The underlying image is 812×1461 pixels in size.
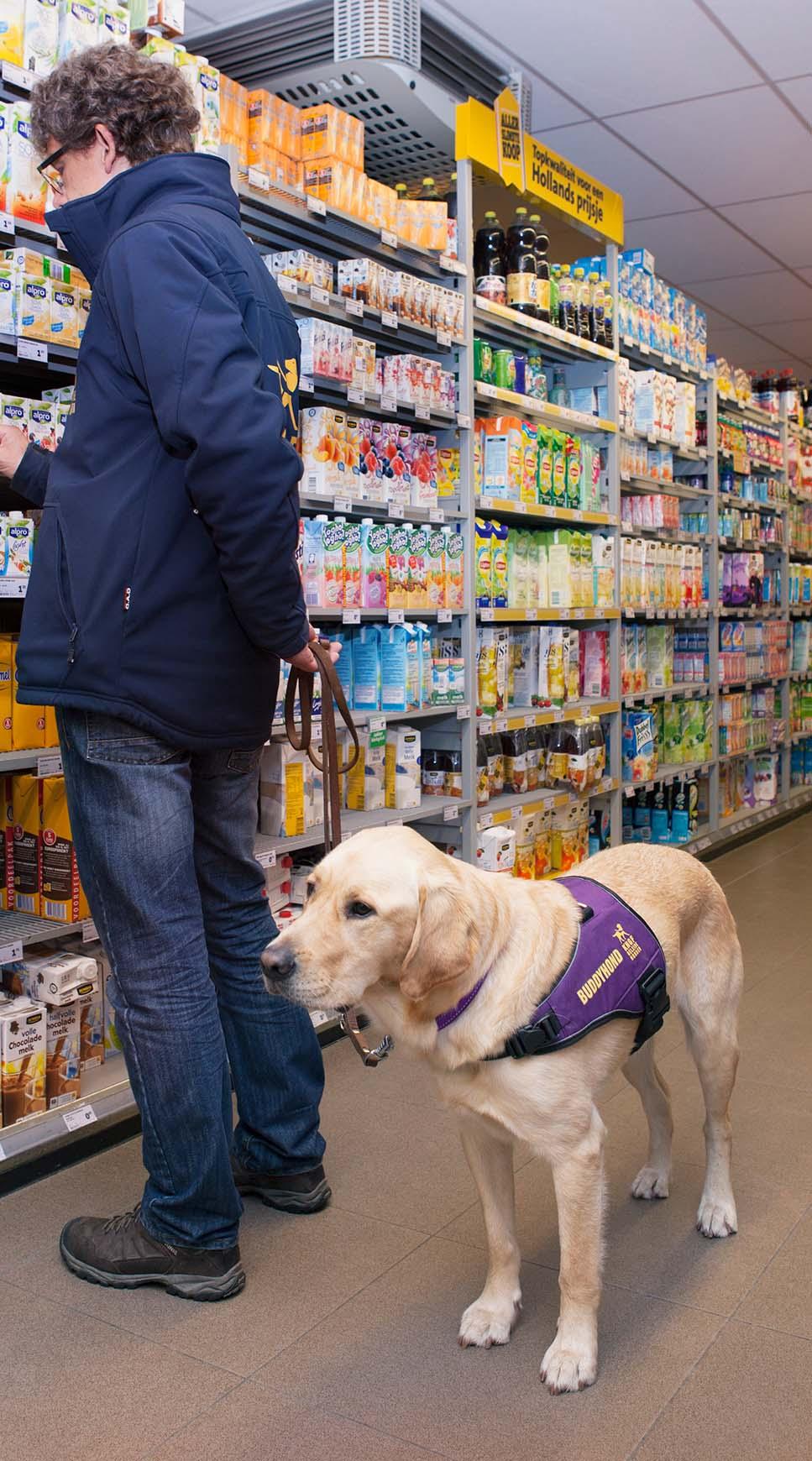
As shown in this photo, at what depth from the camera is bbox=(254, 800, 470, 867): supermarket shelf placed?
10.8 feet

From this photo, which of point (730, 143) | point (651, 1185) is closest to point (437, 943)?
point (651, 1185)

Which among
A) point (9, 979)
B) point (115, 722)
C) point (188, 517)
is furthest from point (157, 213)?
point (9, 979)

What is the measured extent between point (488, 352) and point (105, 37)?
6.54 ft

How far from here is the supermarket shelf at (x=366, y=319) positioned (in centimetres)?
341

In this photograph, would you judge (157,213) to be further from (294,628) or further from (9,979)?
(9,979)

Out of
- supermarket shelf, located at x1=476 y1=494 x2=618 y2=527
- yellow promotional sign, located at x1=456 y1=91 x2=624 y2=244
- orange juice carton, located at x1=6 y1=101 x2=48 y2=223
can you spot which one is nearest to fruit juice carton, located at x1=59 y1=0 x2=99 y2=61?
orange juice carton, located at x1=6 y1=101 x2=48 y2=223

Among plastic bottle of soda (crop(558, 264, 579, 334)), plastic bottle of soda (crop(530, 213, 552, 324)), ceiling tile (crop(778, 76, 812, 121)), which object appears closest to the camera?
plastic bottle of soda (crop(530, 213, 552, 324))

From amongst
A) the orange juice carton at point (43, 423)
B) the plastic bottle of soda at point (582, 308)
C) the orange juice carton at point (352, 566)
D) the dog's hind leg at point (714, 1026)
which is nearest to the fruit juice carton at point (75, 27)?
the orange juice carton at point (43, 423)

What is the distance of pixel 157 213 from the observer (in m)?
1.95

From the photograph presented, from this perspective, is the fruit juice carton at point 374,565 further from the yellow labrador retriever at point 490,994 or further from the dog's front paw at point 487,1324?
the dog's front paw at point 487,1324

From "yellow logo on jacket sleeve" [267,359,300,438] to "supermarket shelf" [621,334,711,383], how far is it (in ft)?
11.7

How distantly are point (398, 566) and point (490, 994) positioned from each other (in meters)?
2.23

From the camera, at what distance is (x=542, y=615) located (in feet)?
15.8

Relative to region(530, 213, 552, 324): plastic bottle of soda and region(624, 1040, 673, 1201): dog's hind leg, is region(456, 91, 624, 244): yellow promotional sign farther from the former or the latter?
region(624, 1040, 673, 1201): dog's hind leg
